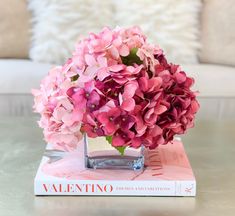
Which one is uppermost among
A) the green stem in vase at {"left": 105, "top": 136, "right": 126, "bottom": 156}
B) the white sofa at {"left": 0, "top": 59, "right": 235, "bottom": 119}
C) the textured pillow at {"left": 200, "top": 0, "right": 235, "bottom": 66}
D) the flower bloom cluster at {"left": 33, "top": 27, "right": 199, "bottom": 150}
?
the flower bloom cluster at {"left": 33, "top": 27, "right": 199, "bottom": 150}

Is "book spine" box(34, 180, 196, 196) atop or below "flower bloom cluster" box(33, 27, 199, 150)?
below

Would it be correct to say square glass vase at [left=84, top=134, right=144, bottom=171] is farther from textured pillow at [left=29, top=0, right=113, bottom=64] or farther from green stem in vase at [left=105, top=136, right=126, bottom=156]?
textured pillow at [left=29, top=0, right=113, bottom=64]

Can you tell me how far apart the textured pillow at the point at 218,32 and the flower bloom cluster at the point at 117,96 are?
130cm

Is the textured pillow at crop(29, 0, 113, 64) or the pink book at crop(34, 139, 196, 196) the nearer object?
the pink book at crop(34, 139, 196, 196)

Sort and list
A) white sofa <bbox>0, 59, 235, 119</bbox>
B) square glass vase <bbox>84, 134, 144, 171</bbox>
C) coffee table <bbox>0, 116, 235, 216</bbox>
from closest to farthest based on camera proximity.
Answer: coffee table <bbox>0, 116, 235, 216</bbox>, square glass vase <bbox>84, 134, 144, 171</bbox>, white sofa <bbox>0, 59, 235, 119</bbox>

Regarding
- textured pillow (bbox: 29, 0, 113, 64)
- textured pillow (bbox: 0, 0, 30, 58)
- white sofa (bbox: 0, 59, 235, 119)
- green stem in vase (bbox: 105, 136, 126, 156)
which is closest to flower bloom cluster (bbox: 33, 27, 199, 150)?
green stem in vase (bbox: 105, 136, 126, 156)

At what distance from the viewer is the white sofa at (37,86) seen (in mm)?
1972

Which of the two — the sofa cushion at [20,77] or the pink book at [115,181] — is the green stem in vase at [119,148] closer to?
the pink book at [115,181]

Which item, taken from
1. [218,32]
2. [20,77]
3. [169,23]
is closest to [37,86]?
[20,77]

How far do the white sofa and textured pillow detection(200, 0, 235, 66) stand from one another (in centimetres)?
16

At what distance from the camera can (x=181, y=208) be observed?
90 cm

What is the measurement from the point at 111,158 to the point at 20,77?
1.09 m

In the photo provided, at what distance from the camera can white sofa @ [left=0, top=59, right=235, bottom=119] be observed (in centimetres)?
197

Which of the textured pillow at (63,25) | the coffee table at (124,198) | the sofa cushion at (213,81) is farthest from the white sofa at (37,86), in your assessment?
the coffee table at (124,198)
